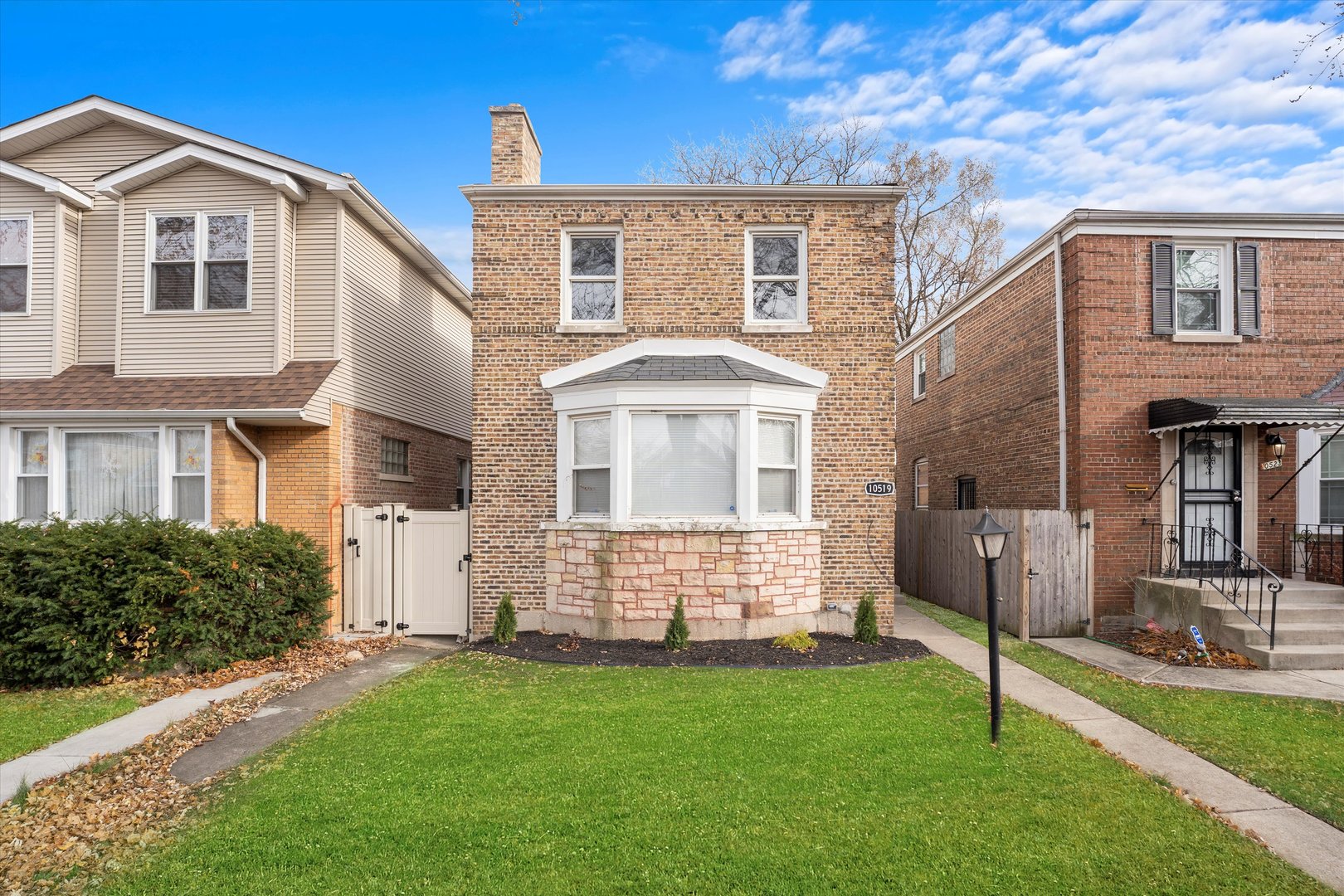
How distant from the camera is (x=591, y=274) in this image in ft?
36.3

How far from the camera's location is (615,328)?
10.8m

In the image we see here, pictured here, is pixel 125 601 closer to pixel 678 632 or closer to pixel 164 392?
pixel 164 392

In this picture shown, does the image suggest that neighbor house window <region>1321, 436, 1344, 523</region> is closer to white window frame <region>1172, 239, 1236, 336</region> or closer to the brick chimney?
white window frame <region>1172, 239, 1236, 336</region>

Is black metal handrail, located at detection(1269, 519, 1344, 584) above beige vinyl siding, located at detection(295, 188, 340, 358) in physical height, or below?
below

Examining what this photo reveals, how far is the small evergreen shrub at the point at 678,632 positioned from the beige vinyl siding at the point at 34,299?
9556 millimetres

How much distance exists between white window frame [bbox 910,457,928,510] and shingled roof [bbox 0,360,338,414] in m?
13.0

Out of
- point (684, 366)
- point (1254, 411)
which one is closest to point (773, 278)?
point (684, 366)

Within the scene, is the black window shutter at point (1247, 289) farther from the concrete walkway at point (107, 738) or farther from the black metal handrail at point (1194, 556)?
the concrete walkway at point (107, 738)

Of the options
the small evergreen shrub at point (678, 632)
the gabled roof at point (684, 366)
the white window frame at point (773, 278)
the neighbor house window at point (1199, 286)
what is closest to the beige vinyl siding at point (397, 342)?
the gabled roof at point (684, 366)

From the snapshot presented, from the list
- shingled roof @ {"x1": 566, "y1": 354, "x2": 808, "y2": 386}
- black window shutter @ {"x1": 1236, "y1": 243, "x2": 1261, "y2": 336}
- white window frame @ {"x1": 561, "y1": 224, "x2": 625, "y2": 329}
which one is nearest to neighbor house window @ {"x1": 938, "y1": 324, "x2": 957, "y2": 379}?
black window shutter @ {"x1": 1236, "y1": 243, "x2": 1261, "y2": 336}

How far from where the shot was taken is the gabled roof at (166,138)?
1058 cm

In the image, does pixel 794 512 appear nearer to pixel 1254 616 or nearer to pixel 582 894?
pixel 1254 616

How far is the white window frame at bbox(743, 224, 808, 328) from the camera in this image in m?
10.8

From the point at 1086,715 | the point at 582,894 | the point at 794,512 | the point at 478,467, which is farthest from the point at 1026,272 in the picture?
the point at 582,894
